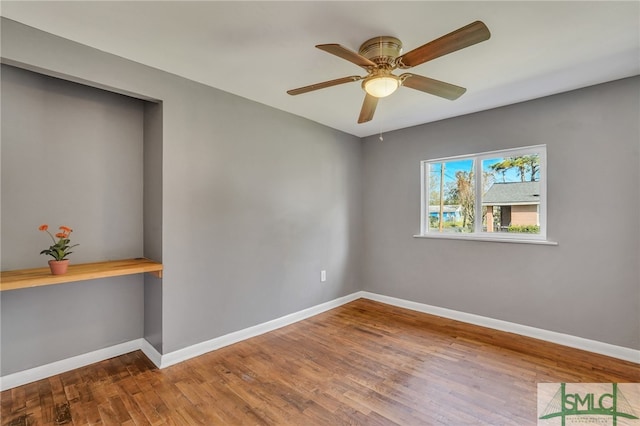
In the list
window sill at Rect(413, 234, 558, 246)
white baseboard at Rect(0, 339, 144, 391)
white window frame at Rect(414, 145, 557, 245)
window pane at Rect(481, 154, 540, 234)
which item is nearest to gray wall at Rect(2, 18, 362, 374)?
white baseboard at Rect(0, 339, 144, 391)

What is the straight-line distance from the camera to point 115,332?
2.56 metres

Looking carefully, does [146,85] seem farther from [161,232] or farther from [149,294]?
[149,294]

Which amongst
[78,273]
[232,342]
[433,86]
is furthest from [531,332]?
[78,273]

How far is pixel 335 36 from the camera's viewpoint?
1902 millimetres

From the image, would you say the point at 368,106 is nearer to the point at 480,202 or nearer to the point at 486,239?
the point at 480,202

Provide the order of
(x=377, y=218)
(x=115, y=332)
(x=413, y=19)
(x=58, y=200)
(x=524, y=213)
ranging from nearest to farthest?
(x=413, y=19) < (x=58, y=200) < (x=115, y=332) < (x=524, y=213) < (x=377, y=218)

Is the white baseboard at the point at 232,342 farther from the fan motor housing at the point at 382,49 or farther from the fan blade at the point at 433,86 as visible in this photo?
the fan motor housing at the point at 382,49

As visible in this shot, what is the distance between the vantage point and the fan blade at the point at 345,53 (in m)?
1.50

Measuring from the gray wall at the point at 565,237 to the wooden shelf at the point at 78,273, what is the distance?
3111 mm

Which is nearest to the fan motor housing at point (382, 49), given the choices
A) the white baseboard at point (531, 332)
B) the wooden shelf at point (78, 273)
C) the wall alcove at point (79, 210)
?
the wall alcove at point (79, 210)

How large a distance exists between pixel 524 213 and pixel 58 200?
170 inches

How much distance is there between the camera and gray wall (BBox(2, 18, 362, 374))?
2.22 m

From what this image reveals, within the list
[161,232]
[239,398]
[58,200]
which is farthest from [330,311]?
[58,200]

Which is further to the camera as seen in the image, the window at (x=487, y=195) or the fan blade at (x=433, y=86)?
the window at (x=487, y=195)
